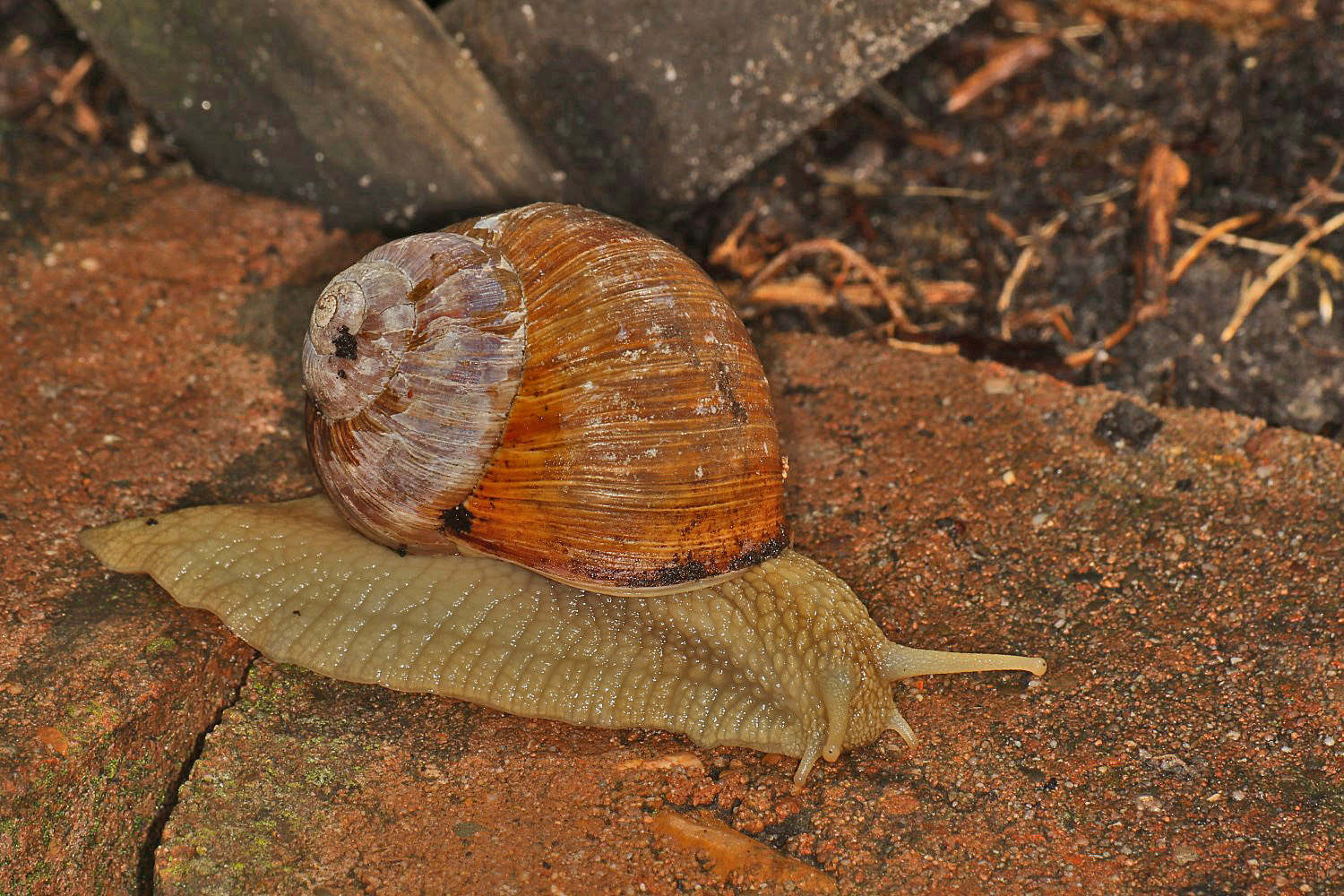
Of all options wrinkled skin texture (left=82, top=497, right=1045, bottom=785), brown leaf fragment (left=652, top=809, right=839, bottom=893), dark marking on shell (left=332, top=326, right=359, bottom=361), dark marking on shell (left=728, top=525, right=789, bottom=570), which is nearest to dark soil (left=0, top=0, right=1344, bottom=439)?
dark marking on shell (left=728, top=525, right=789, bottom=570)

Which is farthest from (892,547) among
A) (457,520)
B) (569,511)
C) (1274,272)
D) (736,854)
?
(1274,272)

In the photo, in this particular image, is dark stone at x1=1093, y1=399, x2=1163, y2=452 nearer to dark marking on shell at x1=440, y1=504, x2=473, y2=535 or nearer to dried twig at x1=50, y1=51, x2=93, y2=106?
dark marking on shell at x1=440, y1=504, x2=473, y2=535

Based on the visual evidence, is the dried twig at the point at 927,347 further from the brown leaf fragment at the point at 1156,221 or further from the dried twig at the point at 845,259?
the brown leaf fragment at the point at 1156,221

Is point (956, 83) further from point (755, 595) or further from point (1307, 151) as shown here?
point (755, 595)

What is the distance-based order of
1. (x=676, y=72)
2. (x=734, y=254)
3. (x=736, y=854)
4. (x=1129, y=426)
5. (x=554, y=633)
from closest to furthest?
(x=736, y=854)
(x=554, y=633)
(x=1129, y=426)
(x=676, y=72)
(x=734, y=254)

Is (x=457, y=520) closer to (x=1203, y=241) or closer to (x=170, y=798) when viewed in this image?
(x=170, y=798)

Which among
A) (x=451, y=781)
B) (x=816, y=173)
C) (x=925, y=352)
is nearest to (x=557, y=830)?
(x=451, y=781)

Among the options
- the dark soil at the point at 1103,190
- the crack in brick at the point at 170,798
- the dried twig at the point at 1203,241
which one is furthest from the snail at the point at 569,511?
the dried twig at the point at 1203,241
